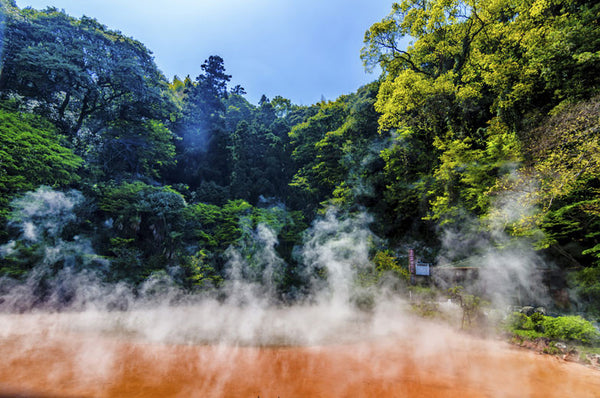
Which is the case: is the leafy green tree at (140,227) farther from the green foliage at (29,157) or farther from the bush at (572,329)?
the bush at (572,329)

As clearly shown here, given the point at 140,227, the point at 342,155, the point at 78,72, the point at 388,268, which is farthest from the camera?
the point at 342,155

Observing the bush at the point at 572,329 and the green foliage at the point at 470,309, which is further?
the green foliage at the point at 470,309

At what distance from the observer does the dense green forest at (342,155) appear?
848cm

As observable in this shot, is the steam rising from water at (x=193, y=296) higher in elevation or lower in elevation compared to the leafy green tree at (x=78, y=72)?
lower

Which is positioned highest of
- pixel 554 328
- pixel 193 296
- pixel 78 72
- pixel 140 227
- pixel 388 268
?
pixel 78 72

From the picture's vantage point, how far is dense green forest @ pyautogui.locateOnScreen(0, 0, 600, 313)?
8.48 m

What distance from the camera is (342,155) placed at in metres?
18.6

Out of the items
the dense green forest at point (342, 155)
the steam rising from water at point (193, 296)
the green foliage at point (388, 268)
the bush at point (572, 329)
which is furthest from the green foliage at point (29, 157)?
the bush at point (572, 329)

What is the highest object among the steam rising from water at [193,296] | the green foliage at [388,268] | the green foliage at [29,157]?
the green foliage at [29,157]

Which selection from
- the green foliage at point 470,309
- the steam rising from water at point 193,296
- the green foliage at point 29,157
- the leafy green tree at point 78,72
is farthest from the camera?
the leafy green tree at point 78,72

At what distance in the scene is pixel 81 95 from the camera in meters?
14.7

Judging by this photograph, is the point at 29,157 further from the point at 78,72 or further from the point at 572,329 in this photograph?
the point at 572,329

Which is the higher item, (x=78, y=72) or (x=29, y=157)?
(x=78, y=72)

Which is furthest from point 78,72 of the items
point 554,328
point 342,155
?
point 554,328
